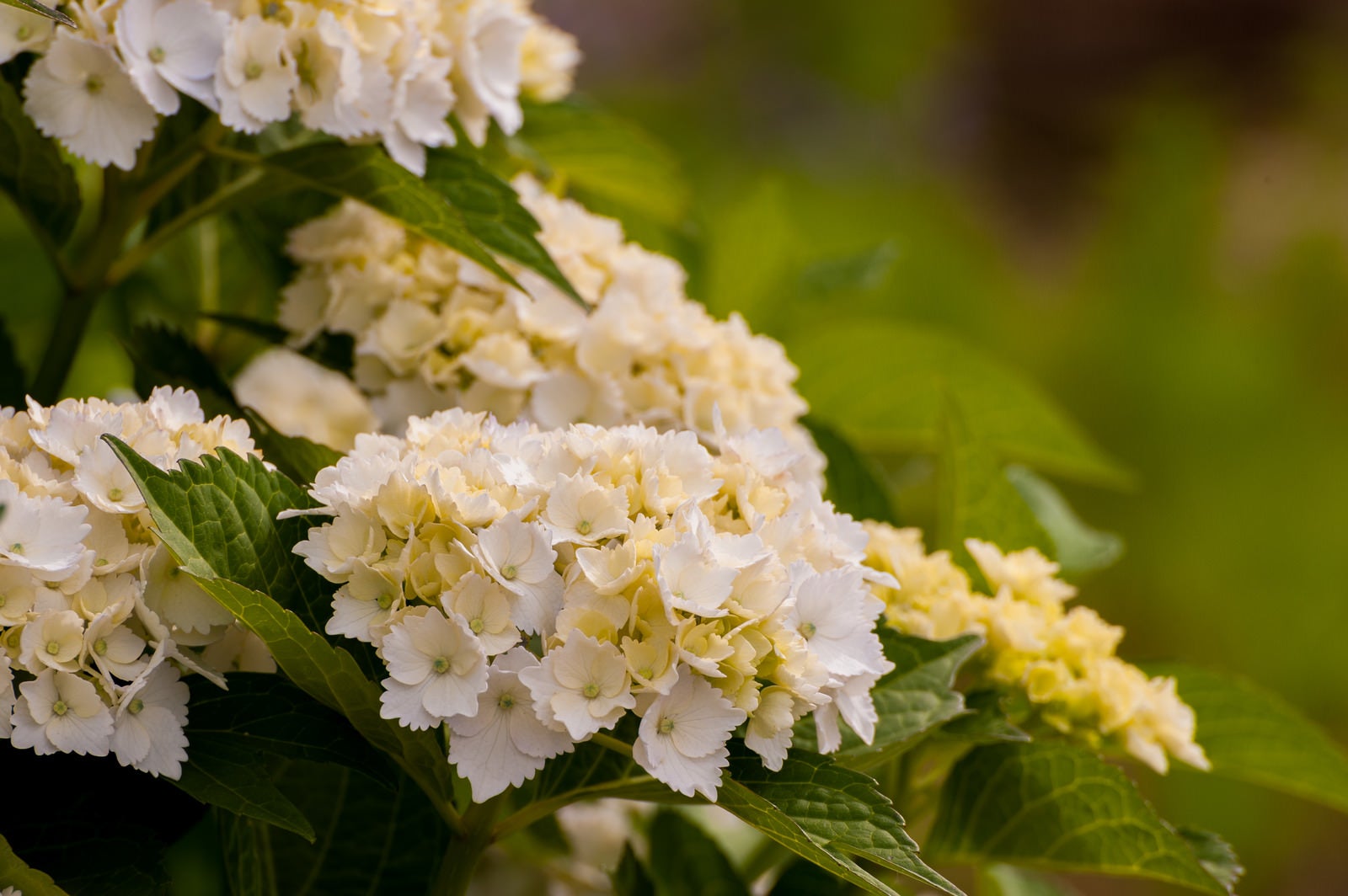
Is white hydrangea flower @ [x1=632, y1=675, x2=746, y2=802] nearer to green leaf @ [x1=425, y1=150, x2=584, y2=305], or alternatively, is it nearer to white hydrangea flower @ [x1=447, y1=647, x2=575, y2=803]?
white hydrangea flower @ [x1=447, y1=647, x2=575, y2=803]

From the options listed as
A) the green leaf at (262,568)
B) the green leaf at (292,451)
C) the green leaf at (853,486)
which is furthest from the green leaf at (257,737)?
the green leaf at (853,486)

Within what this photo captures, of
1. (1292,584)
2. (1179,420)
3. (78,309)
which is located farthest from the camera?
(1179,420)

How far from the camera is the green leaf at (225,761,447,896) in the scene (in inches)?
22.7

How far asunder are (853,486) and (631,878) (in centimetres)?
24

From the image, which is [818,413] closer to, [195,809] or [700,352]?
[700,352]

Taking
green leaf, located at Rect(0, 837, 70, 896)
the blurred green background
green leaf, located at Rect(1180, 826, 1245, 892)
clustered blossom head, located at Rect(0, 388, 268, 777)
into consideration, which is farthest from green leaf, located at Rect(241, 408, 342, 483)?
green leaf, located at Rect(1180, 826, 1245, 892)

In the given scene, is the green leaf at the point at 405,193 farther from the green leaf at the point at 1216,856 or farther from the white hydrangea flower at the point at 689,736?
the green leaf at the point at 1216,856

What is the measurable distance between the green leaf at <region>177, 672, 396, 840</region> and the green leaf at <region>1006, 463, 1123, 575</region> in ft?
1.42

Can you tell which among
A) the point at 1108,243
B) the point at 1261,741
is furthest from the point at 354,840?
the point at 1108,243

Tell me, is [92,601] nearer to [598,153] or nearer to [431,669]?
[431,669]

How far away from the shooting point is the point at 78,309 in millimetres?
635

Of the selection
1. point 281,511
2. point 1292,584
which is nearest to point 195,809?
point 281,511

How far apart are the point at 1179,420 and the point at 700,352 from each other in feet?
7.64

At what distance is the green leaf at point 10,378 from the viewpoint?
619 millimetres
